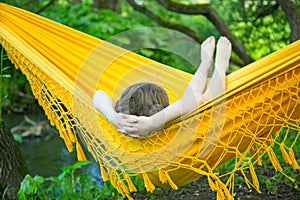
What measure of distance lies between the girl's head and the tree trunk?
0.76 m

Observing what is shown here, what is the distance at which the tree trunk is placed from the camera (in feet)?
7.22

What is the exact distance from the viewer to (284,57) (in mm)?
1596

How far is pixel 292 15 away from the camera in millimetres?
2965

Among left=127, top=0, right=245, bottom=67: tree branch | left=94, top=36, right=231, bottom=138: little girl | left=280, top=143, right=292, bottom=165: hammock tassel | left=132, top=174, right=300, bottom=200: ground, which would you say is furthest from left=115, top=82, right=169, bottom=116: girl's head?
left=127, top=0, right=245, bottom=67: tree branch

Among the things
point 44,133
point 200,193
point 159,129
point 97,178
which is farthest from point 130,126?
point 44,133

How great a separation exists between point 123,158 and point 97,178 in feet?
5.45

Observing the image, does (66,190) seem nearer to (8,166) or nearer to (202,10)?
(8,166)

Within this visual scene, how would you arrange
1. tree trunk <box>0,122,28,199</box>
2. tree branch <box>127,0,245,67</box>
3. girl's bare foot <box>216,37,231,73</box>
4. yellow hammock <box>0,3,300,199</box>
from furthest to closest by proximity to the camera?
tree branch <box>127,0,245,67</box>, tree trunk <box>0,122,28,199</box>, girl's bare foot <box>216,37,231,73</box>, yellow hammock <box>0,3,300,199</box>

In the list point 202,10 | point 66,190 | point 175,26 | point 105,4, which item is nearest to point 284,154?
point 66,190

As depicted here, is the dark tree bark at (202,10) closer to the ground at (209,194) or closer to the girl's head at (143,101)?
the ground at (209,194)

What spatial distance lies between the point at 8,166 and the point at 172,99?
0.85 m

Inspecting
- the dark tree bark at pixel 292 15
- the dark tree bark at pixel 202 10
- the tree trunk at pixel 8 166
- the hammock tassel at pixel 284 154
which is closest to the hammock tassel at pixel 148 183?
the hammock tassel at pixel 284 154

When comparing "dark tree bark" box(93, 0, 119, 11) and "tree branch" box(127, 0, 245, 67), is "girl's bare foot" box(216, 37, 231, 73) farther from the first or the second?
"dark tree bark" box(93, 0, 119, 11)

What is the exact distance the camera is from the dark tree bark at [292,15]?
2.91m
